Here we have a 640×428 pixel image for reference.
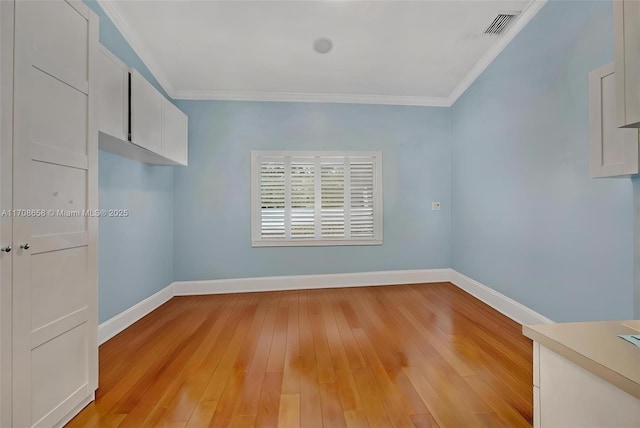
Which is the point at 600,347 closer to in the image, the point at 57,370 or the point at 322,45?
the point at 57,370

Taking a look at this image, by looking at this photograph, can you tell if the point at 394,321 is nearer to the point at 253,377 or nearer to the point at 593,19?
the point at 253,377

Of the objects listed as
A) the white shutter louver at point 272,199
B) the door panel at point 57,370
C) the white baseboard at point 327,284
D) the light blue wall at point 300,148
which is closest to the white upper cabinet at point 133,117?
the light blue wall at point 300,148

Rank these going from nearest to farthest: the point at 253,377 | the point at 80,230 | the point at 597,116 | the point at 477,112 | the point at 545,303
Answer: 1. the point at 597,116
2. the point at 80,230
3. the point at 253,377
4. the point at 545,303
5. the point at 477,112

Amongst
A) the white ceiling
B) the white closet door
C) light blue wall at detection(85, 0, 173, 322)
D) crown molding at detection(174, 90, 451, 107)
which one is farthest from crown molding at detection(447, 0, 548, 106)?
light blue wall at detection(85, 0, 173, 322)

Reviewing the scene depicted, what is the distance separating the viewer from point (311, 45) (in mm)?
2682

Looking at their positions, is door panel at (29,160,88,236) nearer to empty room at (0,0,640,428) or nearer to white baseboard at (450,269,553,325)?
empty room at (0,0,640,428)

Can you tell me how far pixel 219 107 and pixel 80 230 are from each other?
8.28 ft

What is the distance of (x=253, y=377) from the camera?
1.73m

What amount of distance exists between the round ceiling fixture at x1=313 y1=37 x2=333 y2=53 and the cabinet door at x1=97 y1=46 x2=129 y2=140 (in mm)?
1759

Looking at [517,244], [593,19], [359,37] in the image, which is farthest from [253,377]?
[593,19]

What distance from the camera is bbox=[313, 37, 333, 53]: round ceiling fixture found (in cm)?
262

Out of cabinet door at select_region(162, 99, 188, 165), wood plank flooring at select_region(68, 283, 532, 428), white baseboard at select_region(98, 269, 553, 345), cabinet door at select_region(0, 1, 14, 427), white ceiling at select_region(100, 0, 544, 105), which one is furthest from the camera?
white baseboard at select_region(98, 269, 553, 345)

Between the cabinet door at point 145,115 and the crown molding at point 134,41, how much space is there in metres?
0.62

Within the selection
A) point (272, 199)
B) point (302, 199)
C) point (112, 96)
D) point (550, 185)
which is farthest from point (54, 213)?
point (550, 185)
